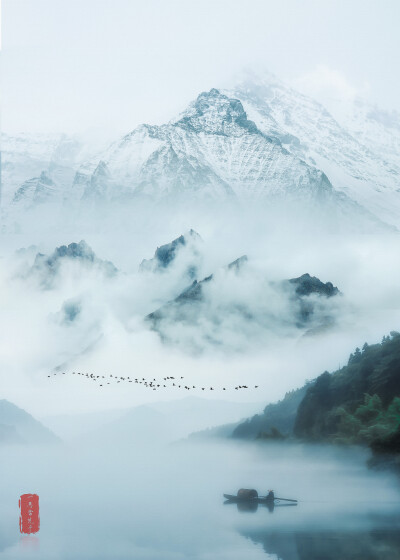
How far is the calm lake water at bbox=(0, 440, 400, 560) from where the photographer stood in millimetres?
53500

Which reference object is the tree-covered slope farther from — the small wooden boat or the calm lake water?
the small wooden boat

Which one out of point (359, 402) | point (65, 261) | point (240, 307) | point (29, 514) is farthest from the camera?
point (65, 261)

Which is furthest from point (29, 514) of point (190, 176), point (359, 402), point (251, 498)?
point (190, 176)

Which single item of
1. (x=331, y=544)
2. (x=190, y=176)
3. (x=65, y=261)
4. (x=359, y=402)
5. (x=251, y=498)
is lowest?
(x=331, y=544)

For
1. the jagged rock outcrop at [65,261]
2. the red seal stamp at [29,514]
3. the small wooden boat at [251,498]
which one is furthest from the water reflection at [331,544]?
the jagged rock outcrop at [65,261]

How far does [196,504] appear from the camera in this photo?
72.3 m

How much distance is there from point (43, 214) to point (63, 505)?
398 ft

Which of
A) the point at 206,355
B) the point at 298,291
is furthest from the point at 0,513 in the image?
the point at 298,291

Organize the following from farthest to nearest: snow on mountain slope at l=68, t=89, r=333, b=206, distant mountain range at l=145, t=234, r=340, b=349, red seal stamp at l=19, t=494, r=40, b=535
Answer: snow on mountain slope at l=68, t=89, r=333, b=206
distant mountain range at l=145, t=234, r=340, b=349
red seal stamp at l=19, t=494, r=40, b=535

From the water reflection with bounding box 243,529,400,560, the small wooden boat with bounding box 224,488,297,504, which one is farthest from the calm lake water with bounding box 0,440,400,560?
the small wooden boat with bounding box 224,488,297,504

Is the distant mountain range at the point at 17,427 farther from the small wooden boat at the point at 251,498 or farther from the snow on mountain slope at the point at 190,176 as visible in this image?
the snow on mountain slope at the point at 190,176

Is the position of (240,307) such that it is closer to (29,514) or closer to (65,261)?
(65,261)

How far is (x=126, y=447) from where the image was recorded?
107 metres

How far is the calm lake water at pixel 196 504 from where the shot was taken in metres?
53.5
